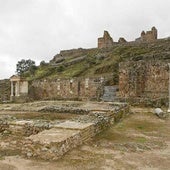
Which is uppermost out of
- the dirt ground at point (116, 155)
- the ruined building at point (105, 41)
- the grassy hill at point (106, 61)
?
the ruined building at point (105, 41)

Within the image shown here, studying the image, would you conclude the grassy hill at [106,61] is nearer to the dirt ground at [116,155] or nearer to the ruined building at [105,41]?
the ruined building at [105,41]

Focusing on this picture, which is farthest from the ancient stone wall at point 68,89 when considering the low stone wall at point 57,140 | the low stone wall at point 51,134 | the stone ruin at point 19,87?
the low stone wall at point 57,140

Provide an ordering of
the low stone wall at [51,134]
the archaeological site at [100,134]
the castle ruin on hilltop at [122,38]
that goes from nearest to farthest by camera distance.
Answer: the archaeological site at [100,134], the low stone wall at [51,134], the castle ruin on hilltop at [122,38]

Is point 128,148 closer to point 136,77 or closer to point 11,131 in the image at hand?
point 11,131

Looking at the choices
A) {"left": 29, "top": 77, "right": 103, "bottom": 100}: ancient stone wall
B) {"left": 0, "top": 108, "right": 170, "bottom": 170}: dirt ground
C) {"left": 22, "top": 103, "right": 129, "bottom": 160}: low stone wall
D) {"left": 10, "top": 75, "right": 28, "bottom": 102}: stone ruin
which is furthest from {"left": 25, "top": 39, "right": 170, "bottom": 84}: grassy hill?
{"left": 22, "top": 103, "right": 129, "bottom": 160}: low stone wall

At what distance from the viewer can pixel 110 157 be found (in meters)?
8.98

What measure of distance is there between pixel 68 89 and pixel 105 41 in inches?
1214

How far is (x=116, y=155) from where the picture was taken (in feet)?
30.3

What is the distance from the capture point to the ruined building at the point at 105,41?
63.9 metres

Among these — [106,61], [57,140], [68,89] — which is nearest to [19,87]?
[68,89]

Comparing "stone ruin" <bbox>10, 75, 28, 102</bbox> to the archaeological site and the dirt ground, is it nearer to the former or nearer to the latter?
the archaeological site

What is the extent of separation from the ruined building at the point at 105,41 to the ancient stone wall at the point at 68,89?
27.9 m

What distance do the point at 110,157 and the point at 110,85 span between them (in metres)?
25.4

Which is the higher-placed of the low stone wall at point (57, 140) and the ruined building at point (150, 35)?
the ruined building at point (150, 35)
